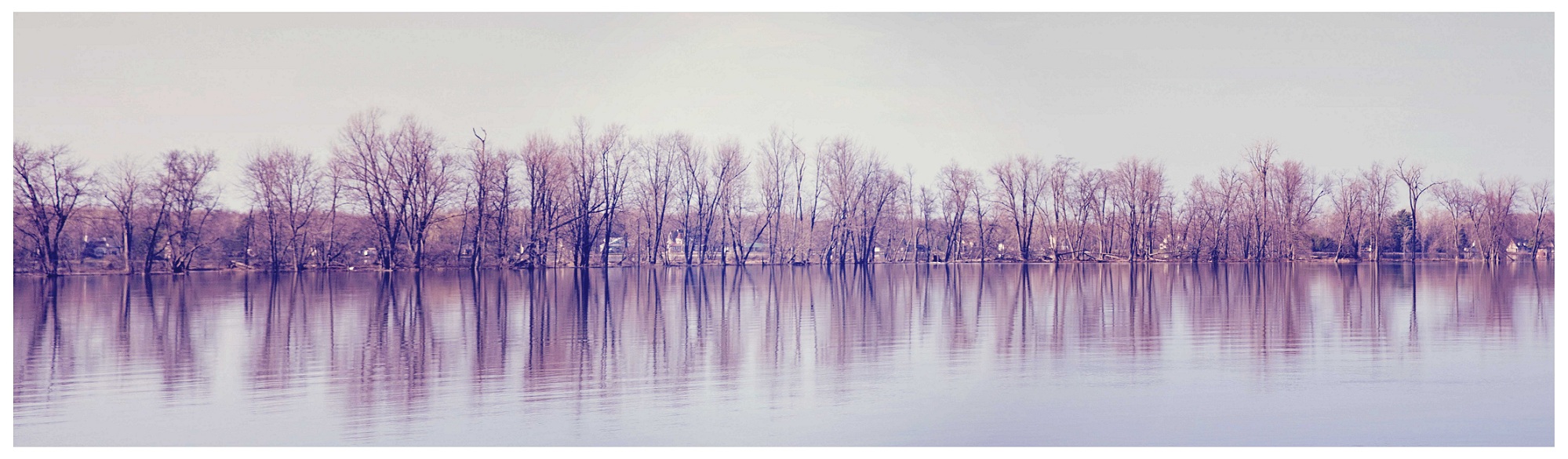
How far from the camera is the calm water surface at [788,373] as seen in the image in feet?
20.9

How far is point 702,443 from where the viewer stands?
611 cm

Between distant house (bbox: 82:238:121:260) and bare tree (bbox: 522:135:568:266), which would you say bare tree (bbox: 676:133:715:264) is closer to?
bare tree (bbox: 522:135:568:266)

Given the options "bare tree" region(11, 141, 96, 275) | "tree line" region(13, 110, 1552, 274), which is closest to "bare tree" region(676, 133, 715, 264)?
"tree line" region(13, 110, 1552, 274)

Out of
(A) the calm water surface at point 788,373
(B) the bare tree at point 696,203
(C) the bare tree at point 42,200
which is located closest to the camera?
(A) the calm water surface at point 788,373

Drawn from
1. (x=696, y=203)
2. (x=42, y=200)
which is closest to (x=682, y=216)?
(x=696, y=203)

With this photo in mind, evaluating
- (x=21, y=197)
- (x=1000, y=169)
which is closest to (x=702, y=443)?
(x=21, y=197)

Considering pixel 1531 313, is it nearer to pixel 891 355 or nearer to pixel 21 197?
pixel 891 355

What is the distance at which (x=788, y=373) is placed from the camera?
27.5 feet

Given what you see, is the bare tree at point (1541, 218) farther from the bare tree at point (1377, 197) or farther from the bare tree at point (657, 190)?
the bare tree at point (657, 190)

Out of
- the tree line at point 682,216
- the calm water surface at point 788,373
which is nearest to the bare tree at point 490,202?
the tree line at point 682,216

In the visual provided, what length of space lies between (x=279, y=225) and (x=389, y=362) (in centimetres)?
2939

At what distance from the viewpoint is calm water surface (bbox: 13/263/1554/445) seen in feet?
20.9

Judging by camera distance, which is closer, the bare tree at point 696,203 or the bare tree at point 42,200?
the bare tree at point 42,200

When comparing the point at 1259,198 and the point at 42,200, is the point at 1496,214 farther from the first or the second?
the point at 42,200
